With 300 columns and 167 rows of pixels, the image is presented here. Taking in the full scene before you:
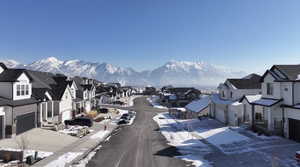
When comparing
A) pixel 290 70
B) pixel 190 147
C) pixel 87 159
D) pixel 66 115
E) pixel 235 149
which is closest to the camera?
pixel 87 159

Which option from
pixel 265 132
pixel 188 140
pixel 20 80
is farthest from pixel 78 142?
pixel 265 132

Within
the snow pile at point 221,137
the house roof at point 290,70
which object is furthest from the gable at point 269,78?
the snow pile at point 221,137

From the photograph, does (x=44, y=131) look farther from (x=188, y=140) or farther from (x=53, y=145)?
(x=188, y=140)

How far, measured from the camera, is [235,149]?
2217cm

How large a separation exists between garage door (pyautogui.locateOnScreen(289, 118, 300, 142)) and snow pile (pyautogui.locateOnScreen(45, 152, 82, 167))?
2239 cm

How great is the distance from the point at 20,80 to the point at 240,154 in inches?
1057

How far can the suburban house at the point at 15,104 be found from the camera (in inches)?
933

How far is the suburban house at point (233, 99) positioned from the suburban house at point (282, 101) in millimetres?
4947

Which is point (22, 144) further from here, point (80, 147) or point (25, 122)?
point (25, 122)

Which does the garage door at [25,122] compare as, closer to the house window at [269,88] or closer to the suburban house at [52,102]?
the suburban house at [52,102]

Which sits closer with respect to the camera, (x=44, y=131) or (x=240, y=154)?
(x=240, y=154)

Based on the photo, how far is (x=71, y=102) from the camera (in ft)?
142

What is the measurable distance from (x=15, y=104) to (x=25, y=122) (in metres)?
3.43

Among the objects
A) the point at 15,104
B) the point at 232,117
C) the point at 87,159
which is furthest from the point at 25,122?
the point at 232,117
